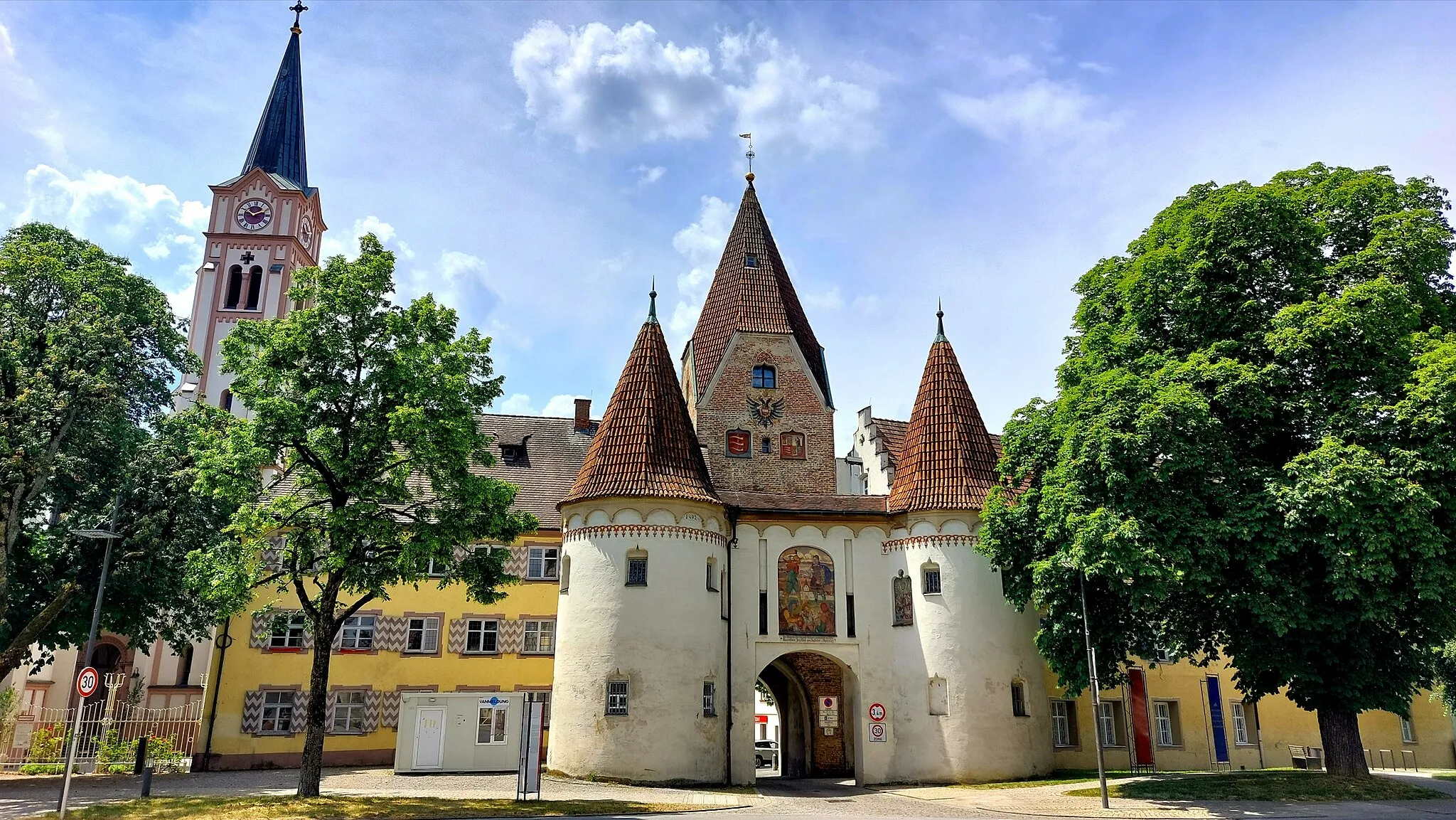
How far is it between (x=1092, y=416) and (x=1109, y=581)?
3.55m

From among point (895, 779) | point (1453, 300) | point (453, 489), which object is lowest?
point (895, 779)

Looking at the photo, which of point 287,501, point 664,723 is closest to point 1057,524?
point 664,723

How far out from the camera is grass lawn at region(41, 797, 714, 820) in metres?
17.1

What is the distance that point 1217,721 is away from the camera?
3219 cm

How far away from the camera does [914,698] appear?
2836cm

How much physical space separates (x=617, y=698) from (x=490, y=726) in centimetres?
384

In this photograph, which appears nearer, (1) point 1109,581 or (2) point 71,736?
(2) point 71,736

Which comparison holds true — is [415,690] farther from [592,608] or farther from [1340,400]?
[1340,400]

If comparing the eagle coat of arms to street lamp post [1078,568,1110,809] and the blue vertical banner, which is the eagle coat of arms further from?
the blue vertical banner

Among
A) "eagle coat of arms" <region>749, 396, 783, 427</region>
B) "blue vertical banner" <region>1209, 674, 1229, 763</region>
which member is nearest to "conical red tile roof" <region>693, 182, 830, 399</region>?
"eagle coat of arms" <region>749, 396, 783, 427</region>

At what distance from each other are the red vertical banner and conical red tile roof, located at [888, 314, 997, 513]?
7.81m

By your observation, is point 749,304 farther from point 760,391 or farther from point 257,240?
point 257,240

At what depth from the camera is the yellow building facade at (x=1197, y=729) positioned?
99.2 ft

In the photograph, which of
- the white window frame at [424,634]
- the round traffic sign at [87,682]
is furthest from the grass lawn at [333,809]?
the white window frame at [424,634]
